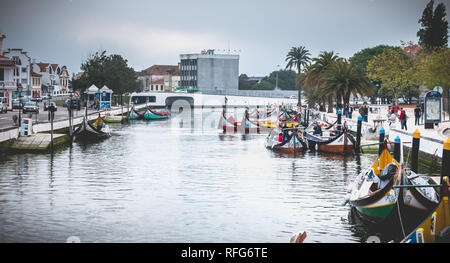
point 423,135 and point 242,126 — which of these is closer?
point 423,135

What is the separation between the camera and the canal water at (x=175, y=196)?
701 inches

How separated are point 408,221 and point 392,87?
57900mm

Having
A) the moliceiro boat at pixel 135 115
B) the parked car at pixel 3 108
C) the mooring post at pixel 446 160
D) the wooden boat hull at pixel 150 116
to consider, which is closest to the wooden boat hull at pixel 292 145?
the mooring post at pixel 446 160

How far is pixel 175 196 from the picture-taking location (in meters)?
23.7

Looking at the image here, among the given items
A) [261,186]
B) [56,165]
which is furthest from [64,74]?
[261,186]

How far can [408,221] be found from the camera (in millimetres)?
17062

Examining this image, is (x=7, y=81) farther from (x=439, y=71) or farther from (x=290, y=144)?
(x=439, y=71)

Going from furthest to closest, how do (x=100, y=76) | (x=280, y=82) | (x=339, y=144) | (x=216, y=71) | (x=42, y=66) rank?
(x=280, y=82) < (x=216, y=71) < (x=42, y=66) < (x=100, y=76) < (x=339, y=144)

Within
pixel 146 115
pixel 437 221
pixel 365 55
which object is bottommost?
pixel 437 221

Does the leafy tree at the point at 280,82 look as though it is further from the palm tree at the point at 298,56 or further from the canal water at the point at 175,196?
the canal water at the point at 175,196

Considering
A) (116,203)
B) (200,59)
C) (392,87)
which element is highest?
(200,59)

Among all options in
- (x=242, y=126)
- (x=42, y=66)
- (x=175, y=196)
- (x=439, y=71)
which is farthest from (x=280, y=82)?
(x=175, y=196)

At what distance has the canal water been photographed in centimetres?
1781
